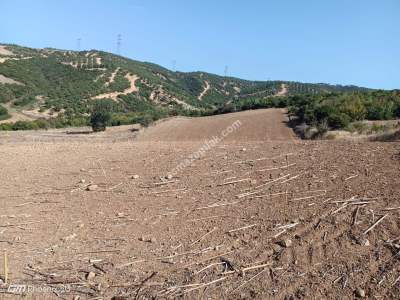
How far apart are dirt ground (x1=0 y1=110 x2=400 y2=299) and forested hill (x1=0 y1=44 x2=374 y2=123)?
60103 millimetres

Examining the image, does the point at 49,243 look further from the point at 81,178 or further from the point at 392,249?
the point at 392,249

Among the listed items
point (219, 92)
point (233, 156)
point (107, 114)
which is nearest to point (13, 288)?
point (233, 156)

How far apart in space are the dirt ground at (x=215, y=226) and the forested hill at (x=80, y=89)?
197 feet

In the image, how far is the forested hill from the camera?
76.6m

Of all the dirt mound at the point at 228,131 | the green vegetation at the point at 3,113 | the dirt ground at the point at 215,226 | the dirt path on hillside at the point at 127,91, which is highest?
the dirt path on hillside at the point at 127,91

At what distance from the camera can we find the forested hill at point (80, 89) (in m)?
76.6

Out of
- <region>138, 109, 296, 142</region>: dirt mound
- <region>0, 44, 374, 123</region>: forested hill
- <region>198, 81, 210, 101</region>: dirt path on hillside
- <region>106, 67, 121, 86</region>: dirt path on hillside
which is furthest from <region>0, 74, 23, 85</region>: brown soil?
<region>138, 109, 296, 142</region>: dirt mound

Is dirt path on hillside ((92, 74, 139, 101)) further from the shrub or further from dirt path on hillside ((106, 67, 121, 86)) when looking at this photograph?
the shrub

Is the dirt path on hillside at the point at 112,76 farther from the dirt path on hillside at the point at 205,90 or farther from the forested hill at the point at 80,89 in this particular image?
the dirt path on hillside at the point at 205,90

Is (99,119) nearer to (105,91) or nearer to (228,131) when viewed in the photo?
(228,131)

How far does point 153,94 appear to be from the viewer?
103750mm

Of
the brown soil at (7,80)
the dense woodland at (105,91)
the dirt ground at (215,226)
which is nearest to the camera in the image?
the dirt ground at (215,226)

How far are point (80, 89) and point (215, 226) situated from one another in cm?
9216

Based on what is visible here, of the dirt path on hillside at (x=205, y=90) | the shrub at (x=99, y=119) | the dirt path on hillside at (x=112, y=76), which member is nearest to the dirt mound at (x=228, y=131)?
the shrub at (x=99, y=119)
